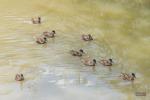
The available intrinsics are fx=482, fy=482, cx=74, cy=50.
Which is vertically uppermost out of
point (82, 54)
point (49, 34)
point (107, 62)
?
point (49, 34)

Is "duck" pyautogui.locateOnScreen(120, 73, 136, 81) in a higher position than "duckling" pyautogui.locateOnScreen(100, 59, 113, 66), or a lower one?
lower

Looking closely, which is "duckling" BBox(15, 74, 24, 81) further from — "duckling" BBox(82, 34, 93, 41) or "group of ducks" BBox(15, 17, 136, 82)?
"duckling" BBox(82, 34, 93, 41)

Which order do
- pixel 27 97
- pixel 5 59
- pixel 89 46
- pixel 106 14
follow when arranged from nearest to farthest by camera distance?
1. pixel 27 97
2. pixel 5 59
3. pixel 89 46
4. pixel 106 14

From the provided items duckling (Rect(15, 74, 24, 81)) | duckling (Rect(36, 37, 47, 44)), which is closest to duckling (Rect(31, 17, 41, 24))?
duckling (Rect(36, 37, 47, 44))

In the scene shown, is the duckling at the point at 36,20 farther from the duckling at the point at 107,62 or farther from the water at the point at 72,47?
the duckling at the point at 107,62

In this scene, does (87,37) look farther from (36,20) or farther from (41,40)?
(36,20)

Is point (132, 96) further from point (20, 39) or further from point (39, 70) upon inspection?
point (20, 39)

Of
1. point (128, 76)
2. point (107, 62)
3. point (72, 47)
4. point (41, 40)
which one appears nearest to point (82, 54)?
point (72, 47)

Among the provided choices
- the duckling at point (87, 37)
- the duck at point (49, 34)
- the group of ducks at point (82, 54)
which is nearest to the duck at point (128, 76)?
the group of ducks at point (82, 54)

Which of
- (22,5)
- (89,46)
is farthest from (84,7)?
(89,46)
